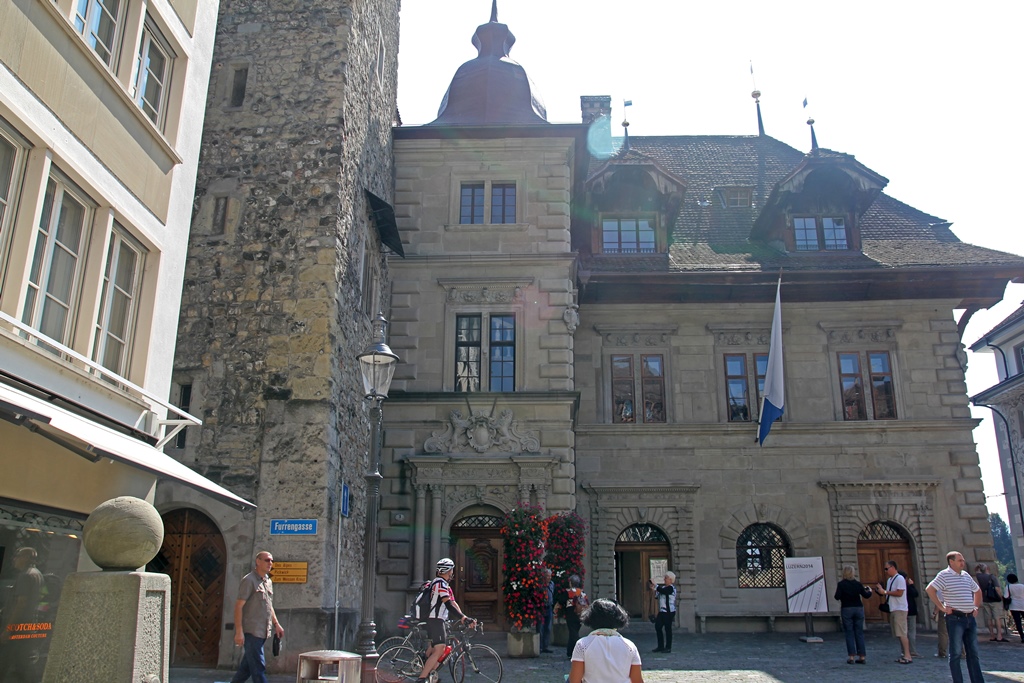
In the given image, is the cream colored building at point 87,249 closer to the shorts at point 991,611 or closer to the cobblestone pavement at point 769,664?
the cobblestone pavement at point 769,664

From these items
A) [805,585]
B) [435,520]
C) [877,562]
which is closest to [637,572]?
[805,585]

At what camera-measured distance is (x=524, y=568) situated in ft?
52.6

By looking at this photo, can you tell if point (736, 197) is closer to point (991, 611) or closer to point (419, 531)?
point (991, 611)

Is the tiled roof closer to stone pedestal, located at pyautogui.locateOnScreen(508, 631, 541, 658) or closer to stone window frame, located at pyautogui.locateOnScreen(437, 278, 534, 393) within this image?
stone window frame, located at pyautogui.locateOnScreen(437, 278, 534, 393)

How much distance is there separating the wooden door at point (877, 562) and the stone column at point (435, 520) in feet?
35.0

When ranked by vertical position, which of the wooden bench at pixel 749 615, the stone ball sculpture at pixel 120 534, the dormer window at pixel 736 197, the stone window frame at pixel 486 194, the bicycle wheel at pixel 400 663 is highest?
the dormer window at pixel 736 197

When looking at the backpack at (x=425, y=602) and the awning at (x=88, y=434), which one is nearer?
the awning at (x=88, y=434)

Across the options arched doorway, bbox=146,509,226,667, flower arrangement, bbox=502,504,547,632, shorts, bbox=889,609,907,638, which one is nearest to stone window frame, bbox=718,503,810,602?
shorts, bbox=889,609,907,638

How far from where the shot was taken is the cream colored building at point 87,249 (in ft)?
28.4

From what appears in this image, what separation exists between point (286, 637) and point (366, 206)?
886cm

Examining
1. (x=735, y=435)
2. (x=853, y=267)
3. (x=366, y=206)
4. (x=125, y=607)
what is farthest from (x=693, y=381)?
(x=125, y=607)

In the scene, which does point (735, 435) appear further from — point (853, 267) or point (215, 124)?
point (215, 124)

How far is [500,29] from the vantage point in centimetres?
2556

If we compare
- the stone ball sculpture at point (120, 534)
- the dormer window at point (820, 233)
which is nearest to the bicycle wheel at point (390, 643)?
the stone ball sculpture at point (120, 534)
